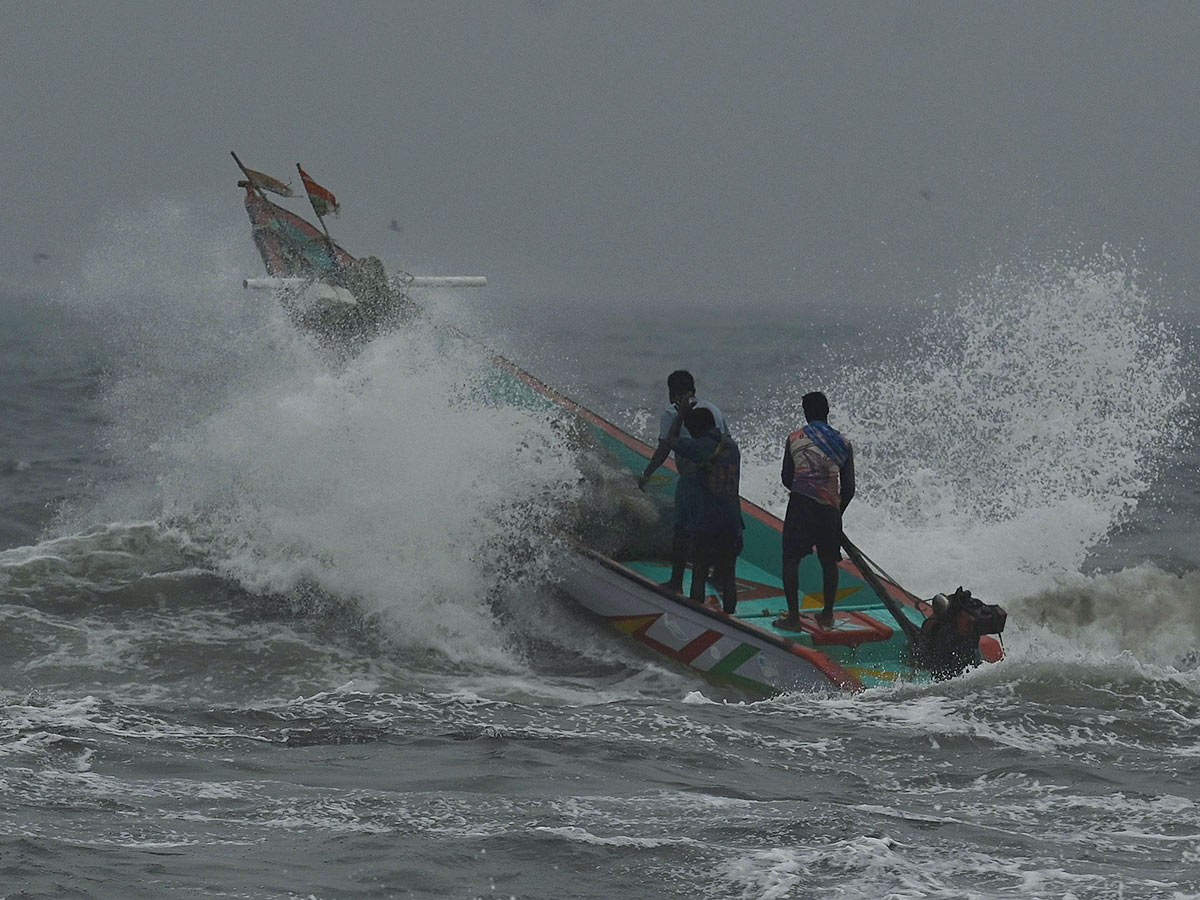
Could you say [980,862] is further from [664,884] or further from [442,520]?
[442,520]

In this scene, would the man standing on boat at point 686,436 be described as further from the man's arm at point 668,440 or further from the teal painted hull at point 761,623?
the teal painted hull at point 761,623

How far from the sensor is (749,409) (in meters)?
26.1

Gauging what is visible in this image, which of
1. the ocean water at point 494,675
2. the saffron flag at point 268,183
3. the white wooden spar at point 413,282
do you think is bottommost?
the ocean water at point 494,675

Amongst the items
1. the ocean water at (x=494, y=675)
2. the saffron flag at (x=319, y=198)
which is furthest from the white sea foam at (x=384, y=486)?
the saffron flag at (x=319, y=198)

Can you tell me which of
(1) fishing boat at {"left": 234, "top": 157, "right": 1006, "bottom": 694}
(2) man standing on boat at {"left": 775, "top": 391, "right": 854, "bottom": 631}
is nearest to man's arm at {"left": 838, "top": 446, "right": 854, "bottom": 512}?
(2) man standing on boat at {"left": 775, "top": 391, "right": 854, "bottom": 631}

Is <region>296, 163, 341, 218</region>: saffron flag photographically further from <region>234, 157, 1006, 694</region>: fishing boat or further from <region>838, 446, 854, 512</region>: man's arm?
<region>838, 446, 854, 512</region>: man's arm

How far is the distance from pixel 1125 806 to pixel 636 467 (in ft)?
17.7

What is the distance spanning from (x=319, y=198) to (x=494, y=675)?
4.84 meters

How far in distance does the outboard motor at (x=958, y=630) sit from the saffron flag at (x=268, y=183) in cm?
638

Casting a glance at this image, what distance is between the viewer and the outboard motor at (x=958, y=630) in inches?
341

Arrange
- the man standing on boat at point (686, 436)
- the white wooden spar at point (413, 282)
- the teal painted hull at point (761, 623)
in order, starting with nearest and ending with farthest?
the teal painted hull at point (761, 623)
the man standing on boat at point (686, 436)
the white wooden spar at point (413, 282)

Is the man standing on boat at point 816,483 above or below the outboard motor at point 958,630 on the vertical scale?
above

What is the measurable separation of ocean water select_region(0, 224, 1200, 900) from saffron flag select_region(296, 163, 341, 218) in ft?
3.41

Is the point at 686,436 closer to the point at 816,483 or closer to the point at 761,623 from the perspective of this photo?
the point at 816,483
